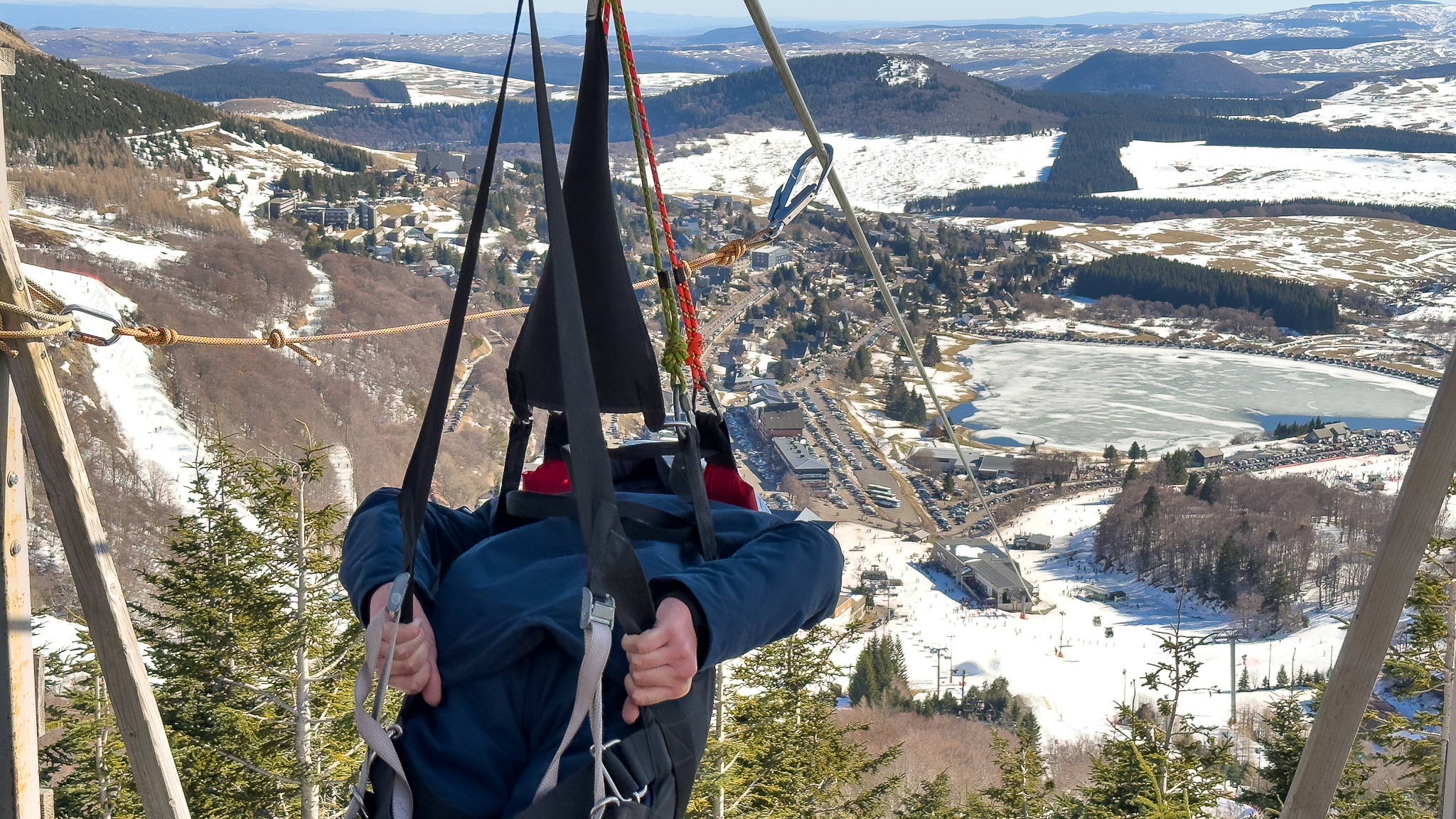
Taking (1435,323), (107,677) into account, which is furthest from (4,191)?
(1435,323)

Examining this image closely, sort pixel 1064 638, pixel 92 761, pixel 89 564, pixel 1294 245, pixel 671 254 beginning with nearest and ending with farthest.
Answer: pixel 671 254 < pixel 89 564 < pixel 92 761 < pixel 1064 638 < pixel 1294 245

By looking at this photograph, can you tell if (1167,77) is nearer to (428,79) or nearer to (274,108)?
(428,79)

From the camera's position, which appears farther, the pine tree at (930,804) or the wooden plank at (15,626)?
the pine tree at (930,804)

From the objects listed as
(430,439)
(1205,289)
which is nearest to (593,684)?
(430,439)

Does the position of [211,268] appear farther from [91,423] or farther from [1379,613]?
[1379,613]

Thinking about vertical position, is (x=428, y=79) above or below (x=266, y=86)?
above

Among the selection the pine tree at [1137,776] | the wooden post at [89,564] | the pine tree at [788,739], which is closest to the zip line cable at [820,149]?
the wooden post at [89,564]

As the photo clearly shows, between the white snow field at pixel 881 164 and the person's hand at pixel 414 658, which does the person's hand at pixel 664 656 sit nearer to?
the person's hand at pixel 414 658
